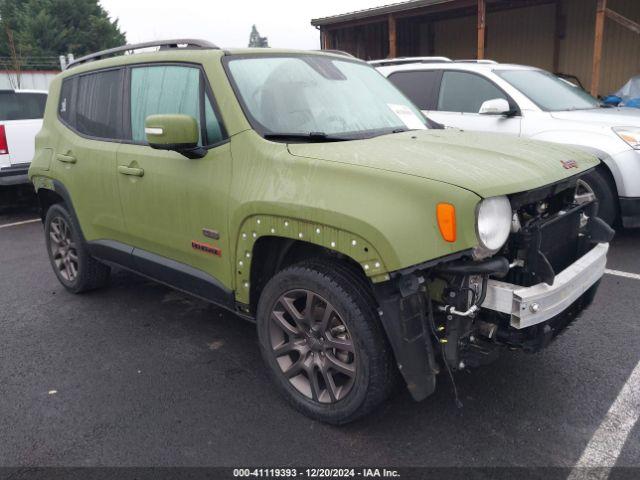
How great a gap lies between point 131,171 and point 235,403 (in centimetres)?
164

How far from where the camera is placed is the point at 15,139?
7996 mm

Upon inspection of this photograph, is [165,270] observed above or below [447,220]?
below

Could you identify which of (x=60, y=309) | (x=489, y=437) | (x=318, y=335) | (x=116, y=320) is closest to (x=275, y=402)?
(x=318, y=335)

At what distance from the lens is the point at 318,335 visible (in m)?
2.81

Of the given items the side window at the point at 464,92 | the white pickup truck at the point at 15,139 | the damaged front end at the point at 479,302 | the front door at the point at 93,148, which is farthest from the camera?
the white pickup truck at the point at 15,139

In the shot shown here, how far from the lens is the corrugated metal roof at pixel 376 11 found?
13.1 meters

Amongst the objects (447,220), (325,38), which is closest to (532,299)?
(447,220)

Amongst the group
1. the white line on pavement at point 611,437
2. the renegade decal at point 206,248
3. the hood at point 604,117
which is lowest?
the white line on pavement at point 611,437

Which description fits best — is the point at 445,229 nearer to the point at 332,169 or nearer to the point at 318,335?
the point at 332,169

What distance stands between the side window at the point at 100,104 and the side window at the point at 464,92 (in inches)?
154

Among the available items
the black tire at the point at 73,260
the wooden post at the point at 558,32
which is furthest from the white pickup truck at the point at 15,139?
the wooden post at the point at 558,32

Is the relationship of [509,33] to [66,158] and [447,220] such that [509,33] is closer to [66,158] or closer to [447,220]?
[66,158]

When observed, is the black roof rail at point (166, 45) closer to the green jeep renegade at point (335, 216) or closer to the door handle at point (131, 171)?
the green jeep renegade at point (335, 216)

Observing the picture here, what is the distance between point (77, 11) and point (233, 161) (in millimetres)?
49463
